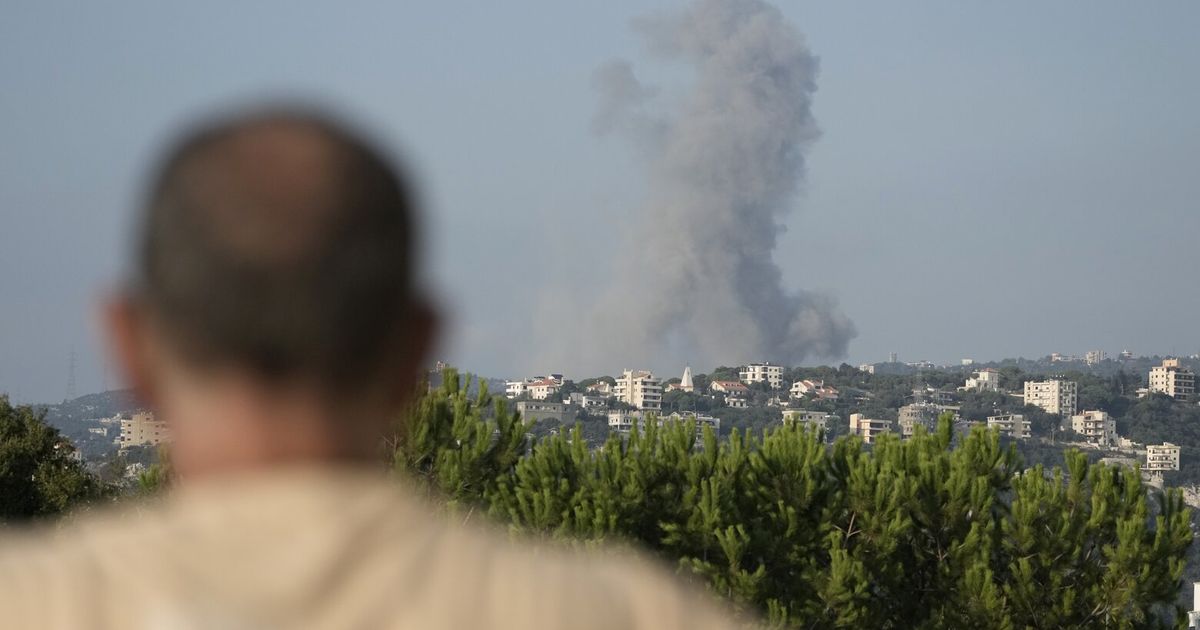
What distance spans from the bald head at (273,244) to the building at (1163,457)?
432 ft

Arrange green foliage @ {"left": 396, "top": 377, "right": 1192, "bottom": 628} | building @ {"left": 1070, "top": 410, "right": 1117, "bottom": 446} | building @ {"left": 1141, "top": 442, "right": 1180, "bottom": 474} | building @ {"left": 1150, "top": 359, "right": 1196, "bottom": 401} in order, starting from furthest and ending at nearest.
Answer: building @ {"left": 1150, "top": 359, "right": 1196, "bottom": 401}, building @ {"left": 1070, "top": 410, "right": 1117, "bottom": 446}, building @ {"left": 1141, "top": 442, "right": 1180, "bottom": 474}, green foliage @ {"left": 396, "top": 377, "right": 1192, "bottom": 628}

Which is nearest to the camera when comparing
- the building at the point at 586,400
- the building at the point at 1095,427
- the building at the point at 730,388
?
the building at the point at 1095,427

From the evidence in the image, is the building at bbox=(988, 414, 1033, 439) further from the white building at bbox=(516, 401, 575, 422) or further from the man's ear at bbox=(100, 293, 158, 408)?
the man's ear at bbox=(100, 293, 158, 408)

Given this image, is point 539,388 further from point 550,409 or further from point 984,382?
point 984,382

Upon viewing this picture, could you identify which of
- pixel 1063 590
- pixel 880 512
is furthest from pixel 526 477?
pixel 1063 590

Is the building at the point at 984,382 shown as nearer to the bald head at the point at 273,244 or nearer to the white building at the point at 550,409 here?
the white building at the point at 550,409

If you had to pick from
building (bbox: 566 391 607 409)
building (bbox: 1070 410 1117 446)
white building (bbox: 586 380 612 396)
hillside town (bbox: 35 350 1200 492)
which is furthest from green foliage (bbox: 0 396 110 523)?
white building (bbox: 586 380 612 396)

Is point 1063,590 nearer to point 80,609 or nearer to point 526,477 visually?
point 526,477

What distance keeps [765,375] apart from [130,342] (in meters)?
162

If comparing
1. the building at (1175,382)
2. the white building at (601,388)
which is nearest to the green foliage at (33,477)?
the white building at (601,388)

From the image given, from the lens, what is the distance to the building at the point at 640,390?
159375mm

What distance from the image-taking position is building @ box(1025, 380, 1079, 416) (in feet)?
510

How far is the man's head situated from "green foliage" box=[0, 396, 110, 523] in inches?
1321

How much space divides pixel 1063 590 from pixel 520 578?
24076mm
